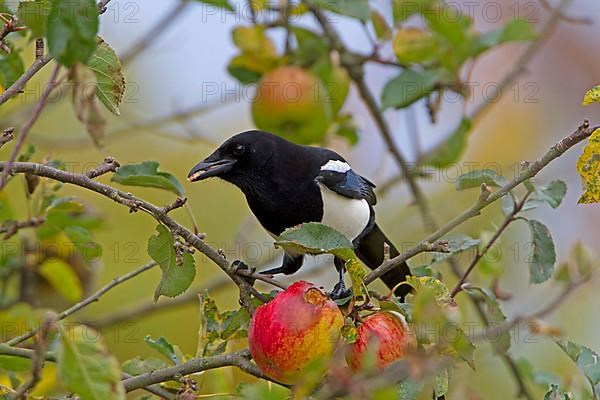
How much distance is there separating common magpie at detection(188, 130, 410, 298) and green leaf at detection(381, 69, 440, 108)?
0.23 metres

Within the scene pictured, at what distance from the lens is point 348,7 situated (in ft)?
7.93

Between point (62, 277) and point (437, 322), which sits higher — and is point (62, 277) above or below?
below

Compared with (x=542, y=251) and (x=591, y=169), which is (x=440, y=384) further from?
(x=542, y=251)

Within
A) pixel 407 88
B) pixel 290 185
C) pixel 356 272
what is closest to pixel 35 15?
pixel 356 272

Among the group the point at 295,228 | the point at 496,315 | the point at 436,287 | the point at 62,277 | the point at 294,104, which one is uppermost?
the point at 294,104

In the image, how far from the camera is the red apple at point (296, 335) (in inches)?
55.8

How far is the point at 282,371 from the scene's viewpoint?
1.43 meters

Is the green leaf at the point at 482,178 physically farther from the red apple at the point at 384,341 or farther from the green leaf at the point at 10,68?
the green leaf at the point at 10,68

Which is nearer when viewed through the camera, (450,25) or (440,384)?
(440,384)

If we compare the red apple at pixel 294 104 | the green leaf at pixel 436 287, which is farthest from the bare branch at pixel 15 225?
the red apple at pixel 294 104

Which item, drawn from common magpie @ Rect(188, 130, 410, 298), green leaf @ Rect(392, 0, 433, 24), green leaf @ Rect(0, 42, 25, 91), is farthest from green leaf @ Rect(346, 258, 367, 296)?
green leaf @ Rect(392, 0, 433, 24)

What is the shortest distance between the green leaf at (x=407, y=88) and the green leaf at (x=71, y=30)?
155cm

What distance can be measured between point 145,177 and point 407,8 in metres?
1.35

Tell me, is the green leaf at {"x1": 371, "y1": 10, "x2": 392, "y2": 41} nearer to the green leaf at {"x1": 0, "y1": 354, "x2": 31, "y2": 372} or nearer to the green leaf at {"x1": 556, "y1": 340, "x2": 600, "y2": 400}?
the green leaf at {"x1": 556, "y1": 340, "x2": 600, "y2": 400}
